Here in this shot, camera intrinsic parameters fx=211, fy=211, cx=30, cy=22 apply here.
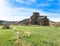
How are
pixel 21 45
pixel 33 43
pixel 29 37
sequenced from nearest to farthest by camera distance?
pixel 21 45 → pixel 33 43 → pixel 29 37

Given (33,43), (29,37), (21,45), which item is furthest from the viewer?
(29,37)

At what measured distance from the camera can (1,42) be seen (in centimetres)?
3175

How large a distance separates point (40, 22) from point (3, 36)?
6230cm

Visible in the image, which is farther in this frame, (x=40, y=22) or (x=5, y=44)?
(x=40, y=22)

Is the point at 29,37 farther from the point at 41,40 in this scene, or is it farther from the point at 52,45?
the point at 52,45

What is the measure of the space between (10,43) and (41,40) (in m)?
5.33

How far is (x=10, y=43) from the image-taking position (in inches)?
1230

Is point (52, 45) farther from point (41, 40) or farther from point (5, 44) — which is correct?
point (5, 44)

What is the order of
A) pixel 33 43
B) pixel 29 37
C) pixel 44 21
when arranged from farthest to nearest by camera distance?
pixel 44 21 → pixel 29 37 → pixel 33 43

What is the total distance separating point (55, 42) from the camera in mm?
32562

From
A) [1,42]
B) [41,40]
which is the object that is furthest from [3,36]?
[41,40]

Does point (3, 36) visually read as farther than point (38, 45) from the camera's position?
Yes

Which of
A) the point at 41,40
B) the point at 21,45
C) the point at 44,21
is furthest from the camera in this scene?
the point at 44,21

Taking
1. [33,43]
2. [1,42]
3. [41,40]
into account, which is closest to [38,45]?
[33,43]
